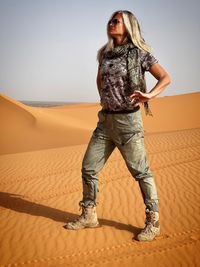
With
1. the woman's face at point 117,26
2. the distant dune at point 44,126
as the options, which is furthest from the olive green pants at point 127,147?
the distant dune at point 44,126

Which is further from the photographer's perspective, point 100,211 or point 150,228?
point 100,211

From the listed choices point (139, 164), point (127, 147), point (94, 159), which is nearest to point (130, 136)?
point (127, 147)

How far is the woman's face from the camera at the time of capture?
3.34 meters

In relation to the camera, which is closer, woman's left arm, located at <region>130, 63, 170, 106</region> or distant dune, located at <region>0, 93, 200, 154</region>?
woman's left arm, located at <region>130, 63, 170, 106</region>

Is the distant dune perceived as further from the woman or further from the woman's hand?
the woman's hand

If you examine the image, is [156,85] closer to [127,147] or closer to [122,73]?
[122,73]

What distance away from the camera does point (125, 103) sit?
3.44 m

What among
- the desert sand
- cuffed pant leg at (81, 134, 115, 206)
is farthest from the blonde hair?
the desert sand

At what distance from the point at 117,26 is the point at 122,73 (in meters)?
0.51

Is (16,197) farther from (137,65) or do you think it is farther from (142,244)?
(137,65)

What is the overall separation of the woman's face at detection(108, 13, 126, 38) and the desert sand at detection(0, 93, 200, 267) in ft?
8.03

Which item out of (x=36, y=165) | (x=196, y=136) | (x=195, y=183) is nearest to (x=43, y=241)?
(x=195, y=183)

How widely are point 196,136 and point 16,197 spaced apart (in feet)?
29.2

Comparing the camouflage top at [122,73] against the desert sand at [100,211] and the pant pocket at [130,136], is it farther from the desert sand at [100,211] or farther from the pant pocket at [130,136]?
the desert sand at [100,211]
